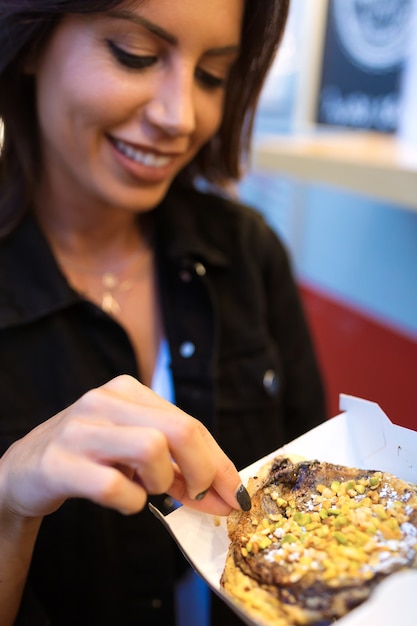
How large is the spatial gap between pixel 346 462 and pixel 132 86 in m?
0.54

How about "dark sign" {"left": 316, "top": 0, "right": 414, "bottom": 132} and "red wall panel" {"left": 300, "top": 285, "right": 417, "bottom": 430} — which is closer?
"red wall panel" {"left": 300, "top": 285, "right": 417, "bottom": 430}

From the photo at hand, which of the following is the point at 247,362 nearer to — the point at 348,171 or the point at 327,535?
the point at 348,171

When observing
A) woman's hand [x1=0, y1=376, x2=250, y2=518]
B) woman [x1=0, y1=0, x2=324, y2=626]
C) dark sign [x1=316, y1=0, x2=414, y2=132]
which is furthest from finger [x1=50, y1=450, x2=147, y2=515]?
dark sign [x1=316, y1=0, x2=414, y2=132]

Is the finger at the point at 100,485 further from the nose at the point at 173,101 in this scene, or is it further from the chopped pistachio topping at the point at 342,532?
the nose at the point at 173,101

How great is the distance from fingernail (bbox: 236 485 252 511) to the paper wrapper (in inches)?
0.9

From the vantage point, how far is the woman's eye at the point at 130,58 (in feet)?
2.32

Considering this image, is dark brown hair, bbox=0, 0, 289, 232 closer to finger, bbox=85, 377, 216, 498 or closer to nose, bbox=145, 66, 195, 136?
nose, bbox=145, 66, 195, 136

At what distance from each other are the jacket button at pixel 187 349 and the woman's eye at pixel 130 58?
1.46 ft

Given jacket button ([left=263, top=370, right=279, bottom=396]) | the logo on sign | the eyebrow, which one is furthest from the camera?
the logo on sign

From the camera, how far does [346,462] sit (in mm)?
511

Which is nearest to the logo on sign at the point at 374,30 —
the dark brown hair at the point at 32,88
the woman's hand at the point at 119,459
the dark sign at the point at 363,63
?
the dark sign at the point at 363,63

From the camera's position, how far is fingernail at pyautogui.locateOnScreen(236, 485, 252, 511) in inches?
18.4

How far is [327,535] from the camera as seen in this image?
0.43m

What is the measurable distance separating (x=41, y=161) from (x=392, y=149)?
0.67 metres
